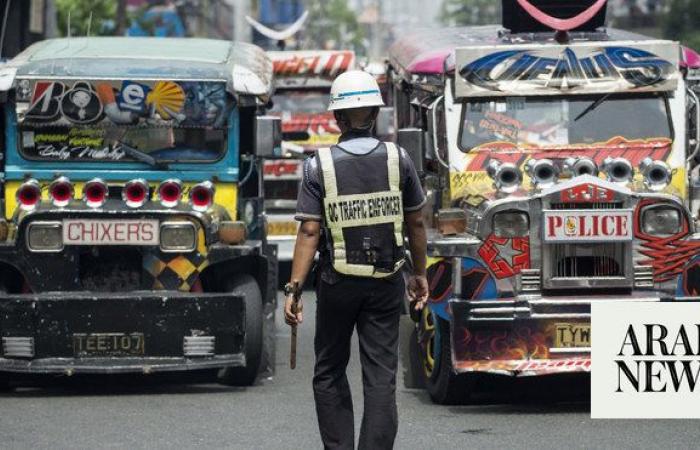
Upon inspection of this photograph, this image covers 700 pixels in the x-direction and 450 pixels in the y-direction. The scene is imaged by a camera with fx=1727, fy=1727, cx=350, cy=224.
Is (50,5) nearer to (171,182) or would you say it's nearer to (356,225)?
(171,182)

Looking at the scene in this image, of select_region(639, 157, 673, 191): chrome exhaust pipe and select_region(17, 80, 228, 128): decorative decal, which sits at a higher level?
select_region(17, 80, 228, 128): decorative decal

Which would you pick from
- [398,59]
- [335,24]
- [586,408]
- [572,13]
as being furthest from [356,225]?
[335,24]

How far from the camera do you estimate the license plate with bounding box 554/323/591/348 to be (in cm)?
1087

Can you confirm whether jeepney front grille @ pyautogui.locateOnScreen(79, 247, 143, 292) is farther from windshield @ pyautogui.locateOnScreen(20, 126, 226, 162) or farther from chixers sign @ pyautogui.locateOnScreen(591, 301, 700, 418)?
chixers sign @ pyautogui.locateOnScreen(591, 301, 700, 418)

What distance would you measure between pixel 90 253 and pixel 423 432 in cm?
302

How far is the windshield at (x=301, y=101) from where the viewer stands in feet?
68.3

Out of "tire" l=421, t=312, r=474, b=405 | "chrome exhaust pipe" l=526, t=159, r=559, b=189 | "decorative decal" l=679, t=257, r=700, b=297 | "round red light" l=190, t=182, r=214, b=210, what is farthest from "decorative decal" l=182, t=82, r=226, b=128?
"decorative decal" l=679, t=257, r=700, b=297

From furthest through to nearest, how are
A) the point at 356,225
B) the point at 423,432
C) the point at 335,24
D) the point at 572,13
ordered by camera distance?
1. the point at 335,24
2. the point at 572,13
3. the point at 423,432
4. the point at 356,225

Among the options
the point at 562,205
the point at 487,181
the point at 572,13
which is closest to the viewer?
the point at 562,205

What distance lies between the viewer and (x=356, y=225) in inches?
326

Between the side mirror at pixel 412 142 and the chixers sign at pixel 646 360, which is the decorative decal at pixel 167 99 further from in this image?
the chixers sign at pixel 646 360

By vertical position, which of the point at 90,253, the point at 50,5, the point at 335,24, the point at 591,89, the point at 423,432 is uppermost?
the point at 335,24

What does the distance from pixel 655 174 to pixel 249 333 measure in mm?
2990

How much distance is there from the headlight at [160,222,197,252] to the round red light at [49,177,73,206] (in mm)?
784
